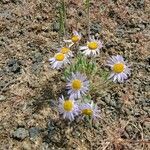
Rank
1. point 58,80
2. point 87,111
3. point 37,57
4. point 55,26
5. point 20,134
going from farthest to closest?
point 55,26 < point 37,57 < point 58,80 < point 20,134 < point 87,111

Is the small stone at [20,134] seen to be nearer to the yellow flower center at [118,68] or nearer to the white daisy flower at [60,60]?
the white daisy flower at [60,60]

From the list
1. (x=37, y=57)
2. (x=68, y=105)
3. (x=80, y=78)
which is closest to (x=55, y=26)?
(x=37, y=57)

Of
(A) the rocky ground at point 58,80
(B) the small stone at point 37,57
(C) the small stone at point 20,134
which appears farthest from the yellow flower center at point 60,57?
(C) the small stone at point 20,134

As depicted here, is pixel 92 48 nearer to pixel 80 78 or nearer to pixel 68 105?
pixel 80 78

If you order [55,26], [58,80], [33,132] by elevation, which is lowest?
[33,132]

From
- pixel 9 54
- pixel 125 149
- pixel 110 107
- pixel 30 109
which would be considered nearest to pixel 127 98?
pixel 110 107

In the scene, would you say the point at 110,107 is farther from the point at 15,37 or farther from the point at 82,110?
the point at 15,37
